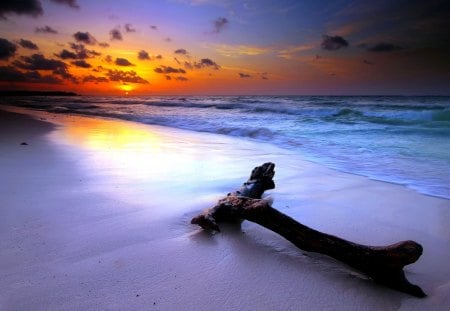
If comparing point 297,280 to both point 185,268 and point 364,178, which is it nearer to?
point 185,268

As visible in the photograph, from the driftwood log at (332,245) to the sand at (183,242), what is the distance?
7 cm

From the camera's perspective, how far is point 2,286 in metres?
1.78

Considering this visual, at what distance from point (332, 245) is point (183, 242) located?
1.06 meters

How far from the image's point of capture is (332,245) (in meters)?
2.03

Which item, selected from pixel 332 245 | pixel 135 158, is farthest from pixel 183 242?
pixel 135 158

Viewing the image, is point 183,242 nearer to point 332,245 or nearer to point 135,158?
point 332,245

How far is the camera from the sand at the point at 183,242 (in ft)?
5.74

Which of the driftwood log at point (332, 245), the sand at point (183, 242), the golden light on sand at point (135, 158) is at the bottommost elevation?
the golden light on sand at point (135, 158)

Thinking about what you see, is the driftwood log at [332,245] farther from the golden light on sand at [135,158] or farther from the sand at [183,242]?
the golden light on sand at [135,158]

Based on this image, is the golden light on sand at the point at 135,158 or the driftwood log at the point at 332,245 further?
the golden light on sand at the point at 135,158

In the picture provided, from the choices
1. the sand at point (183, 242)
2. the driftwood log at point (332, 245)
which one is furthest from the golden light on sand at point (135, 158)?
the driftwood log at point (332, 245)

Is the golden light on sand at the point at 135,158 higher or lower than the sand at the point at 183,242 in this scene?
lower

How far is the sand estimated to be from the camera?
1749 millimetres

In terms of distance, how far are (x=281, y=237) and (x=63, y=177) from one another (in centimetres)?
304
